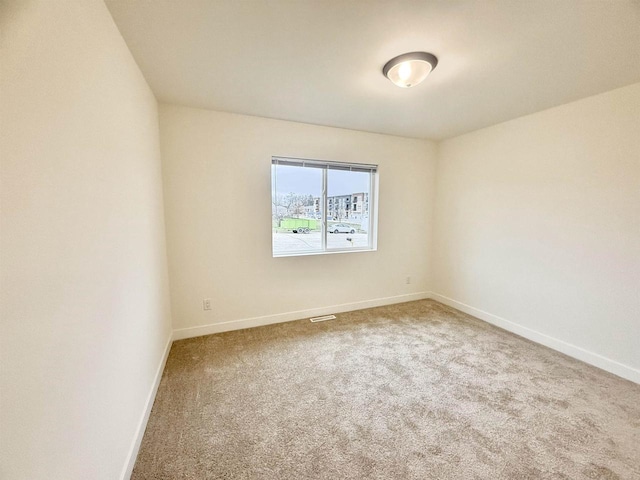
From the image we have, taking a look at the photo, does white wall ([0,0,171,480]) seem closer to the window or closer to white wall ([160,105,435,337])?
white wall ([160,105,435,337])

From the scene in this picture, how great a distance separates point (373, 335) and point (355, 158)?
7.14 feet

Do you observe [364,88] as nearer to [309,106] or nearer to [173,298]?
[309,106]

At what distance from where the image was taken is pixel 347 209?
346 cm

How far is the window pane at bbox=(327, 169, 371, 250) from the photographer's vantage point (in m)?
3.33

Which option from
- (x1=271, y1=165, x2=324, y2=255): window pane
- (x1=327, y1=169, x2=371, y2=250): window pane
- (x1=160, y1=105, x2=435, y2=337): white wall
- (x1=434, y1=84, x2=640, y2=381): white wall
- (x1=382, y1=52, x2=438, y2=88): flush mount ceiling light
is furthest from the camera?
(x1=327, y1=169, x2=371, y2=250): window pane

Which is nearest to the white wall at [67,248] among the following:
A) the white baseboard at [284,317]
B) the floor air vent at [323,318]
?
the white baseboard at [284,317]

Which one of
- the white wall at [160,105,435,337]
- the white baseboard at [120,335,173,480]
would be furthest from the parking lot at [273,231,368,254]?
the white baseboard at [120,335,173,480]

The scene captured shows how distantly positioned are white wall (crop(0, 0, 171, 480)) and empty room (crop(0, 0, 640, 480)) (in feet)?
0.03

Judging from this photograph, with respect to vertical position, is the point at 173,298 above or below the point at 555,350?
above

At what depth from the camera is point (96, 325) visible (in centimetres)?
106

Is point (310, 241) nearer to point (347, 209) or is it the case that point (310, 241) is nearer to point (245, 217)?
point (347, 209)

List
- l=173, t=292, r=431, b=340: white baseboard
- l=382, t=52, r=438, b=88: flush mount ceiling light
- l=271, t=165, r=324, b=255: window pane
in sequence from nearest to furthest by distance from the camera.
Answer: l=382, t=52, r=438, b=88: flush mount ceiling light
l=173, t=292, r=431, b=340: white baseboard
l=271, t=165, r=324, b=255: window pane

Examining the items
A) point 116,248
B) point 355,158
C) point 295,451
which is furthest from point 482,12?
point 295,451

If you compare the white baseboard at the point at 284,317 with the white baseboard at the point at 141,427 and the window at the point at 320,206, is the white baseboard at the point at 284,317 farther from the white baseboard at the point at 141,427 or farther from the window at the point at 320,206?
the window at the point at 320,206
